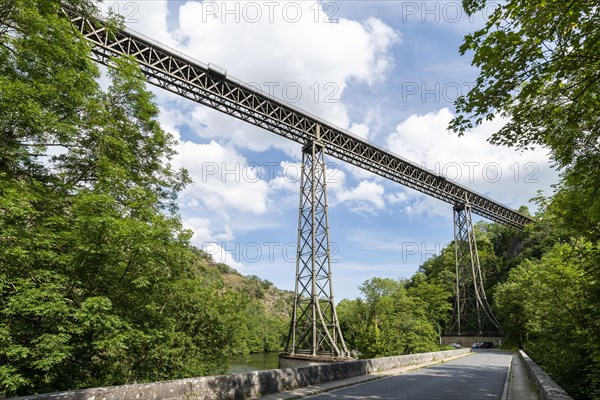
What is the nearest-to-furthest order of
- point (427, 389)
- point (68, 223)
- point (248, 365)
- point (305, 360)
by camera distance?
point (68, 223) < point (427, 389) < point (305, 360) < point (248, 365)

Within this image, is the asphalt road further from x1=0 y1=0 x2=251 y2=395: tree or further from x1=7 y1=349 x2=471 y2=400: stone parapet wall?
x1=0 y1=0 x2=251 y2=395: tree

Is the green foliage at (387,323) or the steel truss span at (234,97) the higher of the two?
the steel truss span at (234,97)

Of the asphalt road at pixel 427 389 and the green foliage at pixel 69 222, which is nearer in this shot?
the green foliage at pixel 69 222

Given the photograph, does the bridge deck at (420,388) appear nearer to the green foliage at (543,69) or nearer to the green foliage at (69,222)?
the green foliage at (69,222)

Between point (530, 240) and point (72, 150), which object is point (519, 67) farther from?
point (530, 240)

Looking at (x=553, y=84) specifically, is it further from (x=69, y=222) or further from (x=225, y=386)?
(x=69, y=222)

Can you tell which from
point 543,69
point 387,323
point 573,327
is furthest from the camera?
point 387,323

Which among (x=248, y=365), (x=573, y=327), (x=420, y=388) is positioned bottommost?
(x=248, y=365)

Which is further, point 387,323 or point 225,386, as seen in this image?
point 387,323

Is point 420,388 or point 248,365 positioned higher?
point 420,388

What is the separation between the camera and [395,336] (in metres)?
32.9

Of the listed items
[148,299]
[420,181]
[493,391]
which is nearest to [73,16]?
Answer: [148,299]

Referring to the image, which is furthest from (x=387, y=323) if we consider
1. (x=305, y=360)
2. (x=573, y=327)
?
(x=573, y=327)

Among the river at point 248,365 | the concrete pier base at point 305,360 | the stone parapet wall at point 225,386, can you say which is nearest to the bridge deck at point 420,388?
the stone parapet wall at point 225,386
